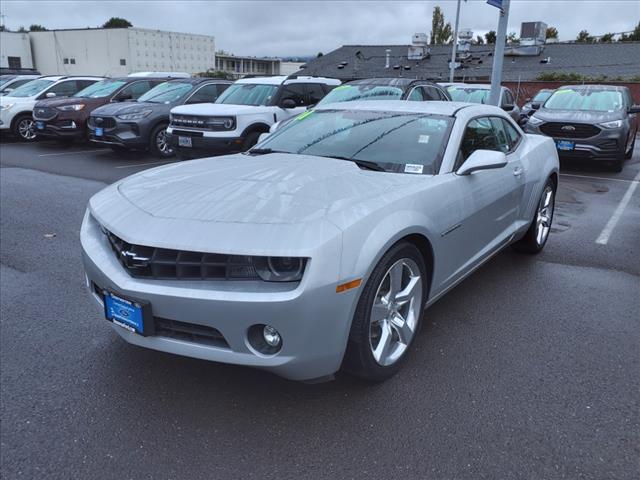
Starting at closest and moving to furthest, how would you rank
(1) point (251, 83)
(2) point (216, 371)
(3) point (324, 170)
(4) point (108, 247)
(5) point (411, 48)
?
(4) point (108, 247)
(2) point (216, 371)
(3) point (324, 170)
(1) point (251, 83)
(5) point (411, 48)

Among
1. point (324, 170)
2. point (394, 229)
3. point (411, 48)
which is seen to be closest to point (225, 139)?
point (324, 170)

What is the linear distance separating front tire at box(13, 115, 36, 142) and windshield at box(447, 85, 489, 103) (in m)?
11.2

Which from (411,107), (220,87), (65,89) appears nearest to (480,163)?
(411,107)

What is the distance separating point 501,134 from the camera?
4.51 meters

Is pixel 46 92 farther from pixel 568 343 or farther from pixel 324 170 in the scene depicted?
pixel 568 343

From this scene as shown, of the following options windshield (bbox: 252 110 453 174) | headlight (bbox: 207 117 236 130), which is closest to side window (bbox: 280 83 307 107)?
headlight (bbox: 207 117 236 130)

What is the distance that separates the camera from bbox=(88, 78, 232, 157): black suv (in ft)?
35.6

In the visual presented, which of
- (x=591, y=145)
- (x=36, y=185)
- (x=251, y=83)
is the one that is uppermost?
(x=251, y=83)

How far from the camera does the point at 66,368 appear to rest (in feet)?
9.99

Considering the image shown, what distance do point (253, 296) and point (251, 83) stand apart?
940cm

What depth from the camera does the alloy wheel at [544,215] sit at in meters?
5.06

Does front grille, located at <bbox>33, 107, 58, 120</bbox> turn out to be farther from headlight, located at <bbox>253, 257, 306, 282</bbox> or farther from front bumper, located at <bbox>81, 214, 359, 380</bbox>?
headlight, located at <bbox>253, 257, 306, 282</bbox>

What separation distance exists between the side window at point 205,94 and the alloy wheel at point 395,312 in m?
9.96

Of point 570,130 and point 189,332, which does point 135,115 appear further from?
point 189,332
